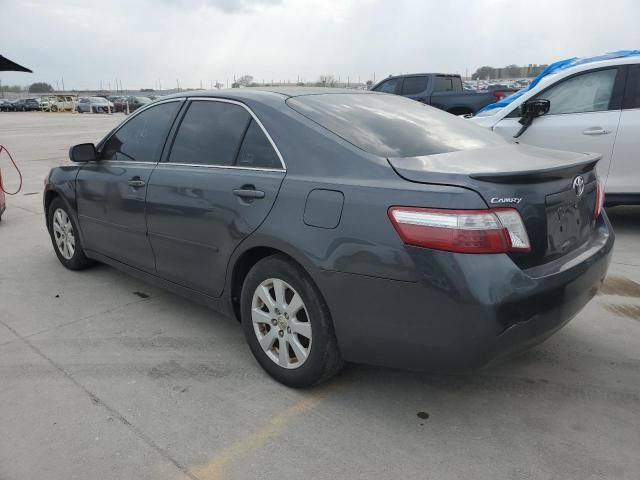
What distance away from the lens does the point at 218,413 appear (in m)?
2.82

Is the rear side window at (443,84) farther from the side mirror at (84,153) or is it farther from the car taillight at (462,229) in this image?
the car taillight at (462,229)

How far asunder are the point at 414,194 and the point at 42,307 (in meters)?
3.25

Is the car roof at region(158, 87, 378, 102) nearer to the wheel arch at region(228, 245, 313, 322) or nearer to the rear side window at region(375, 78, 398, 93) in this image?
the wheel arch at region(228, 245, 313, 322)

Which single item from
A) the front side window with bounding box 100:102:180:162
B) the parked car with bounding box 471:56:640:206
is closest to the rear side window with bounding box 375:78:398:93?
the parked car with bounding box 471:56:640:206

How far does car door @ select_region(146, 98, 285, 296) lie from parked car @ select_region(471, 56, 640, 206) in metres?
4.05

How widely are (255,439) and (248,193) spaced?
127 centimetres

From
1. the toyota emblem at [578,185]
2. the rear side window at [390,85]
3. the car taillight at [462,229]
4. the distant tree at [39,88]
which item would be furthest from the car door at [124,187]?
the distant tree at [39,88]

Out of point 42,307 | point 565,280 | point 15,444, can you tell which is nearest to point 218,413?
point 15,444

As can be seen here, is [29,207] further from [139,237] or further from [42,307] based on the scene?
[139,237]

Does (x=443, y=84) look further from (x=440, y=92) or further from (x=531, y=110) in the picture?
(x=531, y=110)

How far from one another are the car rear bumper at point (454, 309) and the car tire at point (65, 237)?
123 inches

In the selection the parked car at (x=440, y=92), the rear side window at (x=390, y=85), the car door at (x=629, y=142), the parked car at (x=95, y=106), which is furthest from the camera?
the parked car at (x=95, y=106)

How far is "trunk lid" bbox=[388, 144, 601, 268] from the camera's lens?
7.88 ft

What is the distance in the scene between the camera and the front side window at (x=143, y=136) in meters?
3.89
